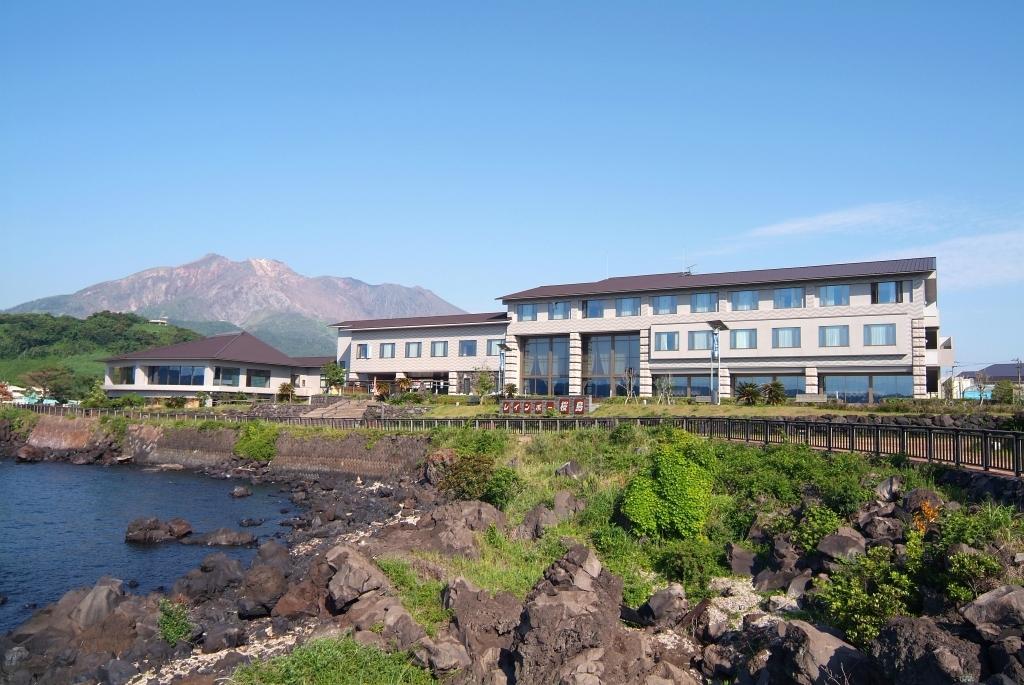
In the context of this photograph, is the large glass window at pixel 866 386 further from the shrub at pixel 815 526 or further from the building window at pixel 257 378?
the building window at pixel 257 378

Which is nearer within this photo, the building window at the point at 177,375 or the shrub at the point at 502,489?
the shrub at the point at 502,489

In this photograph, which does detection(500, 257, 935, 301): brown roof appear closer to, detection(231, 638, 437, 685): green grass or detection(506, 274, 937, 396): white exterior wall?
detection(506, 274, 937, 396): white exterior wall

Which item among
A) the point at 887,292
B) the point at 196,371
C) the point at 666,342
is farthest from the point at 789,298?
the point at 196,371

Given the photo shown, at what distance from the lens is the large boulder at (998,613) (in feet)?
31.6

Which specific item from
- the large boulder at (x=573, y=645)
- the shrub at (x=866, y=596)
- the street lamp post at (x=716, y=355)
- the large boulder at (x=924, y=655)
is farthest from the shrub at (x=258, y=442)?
the large boulder at (x=924, y=655)

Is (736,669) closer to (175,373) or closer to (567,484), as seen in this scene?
(567,484)

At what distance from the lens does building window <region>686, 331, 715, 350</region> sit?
61125 millimetres

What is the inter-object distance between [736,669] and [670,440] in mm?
17558

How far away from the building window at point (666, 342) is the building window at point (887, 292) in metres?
15.4

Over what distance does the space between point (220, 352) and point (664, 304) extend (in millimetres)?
46965

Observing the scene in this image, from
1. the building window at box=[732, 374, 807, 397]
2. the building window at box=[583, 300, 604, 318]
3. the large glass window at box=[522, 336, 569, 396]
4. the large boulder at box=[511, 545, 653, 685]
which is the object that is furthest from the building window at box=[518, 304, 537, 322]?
the large boulder at box=[511, 545, 653, 685]

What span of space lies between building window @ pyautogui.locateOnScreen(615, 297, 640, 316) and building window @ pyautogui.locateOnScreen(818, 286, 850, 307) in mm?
15108

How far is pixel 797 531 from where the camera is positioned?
18.8 m

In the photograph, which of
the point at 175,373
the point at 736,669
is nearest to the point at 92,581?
the point at 736,669
